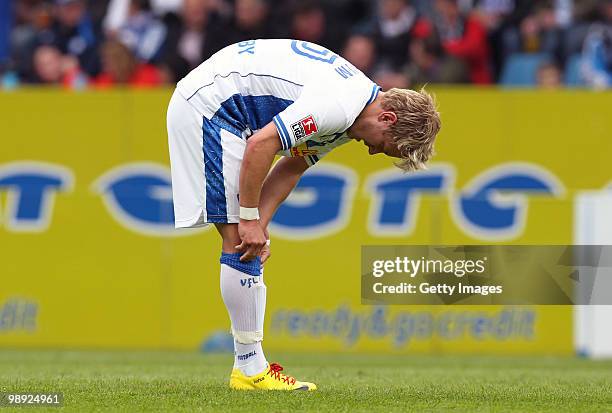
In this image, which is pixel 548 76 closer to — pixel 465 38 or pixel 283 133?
pixel 465 38

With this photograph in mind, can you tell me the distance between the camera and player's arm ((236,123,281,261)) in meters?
6.20

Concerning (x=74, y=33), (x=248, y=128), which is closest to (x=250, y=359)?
(x=248, y=128)

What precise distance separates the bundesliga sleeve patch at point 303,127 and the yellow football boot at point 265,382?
138 centimetres

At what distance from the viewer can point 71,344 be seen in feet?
39.1

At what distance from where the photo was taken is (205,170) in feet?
21.4

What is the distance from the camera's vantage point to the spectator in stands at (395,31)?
14.3m

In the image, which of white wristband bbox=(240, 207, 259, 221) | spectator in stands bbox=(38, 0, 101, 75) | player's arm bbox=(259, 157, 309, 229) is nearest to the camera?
white wristband bbox=(240, 207, 259, 221)

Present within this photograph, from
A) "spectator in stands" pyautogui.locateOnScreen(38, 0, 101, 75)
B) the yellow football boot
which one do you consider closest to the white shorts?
the yellow football boot

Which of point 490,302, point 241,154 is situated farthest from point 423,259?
point 241,154

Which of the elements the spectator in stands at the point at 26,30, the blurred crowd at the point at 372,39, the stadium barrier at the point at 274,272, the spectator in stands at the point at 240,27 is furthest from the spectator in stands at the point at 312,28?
the spectator in stands at the point at 26,30

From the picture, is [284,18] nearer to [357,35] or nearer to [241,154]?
[357,35]

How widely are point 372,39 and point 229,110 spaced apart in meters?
7.98

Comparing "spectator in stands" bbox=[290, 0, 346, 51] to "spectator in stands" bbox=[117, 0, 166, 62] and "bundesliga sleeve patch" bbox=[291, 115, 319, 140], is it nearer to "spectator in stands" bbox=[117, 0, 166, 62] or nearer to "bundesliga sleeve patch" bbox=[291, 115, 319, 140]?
"spectator in stands" bbox=[117, 0, 166, 62]

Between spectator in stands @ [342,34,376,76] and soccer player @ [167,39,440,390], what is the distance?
7.26 meters
